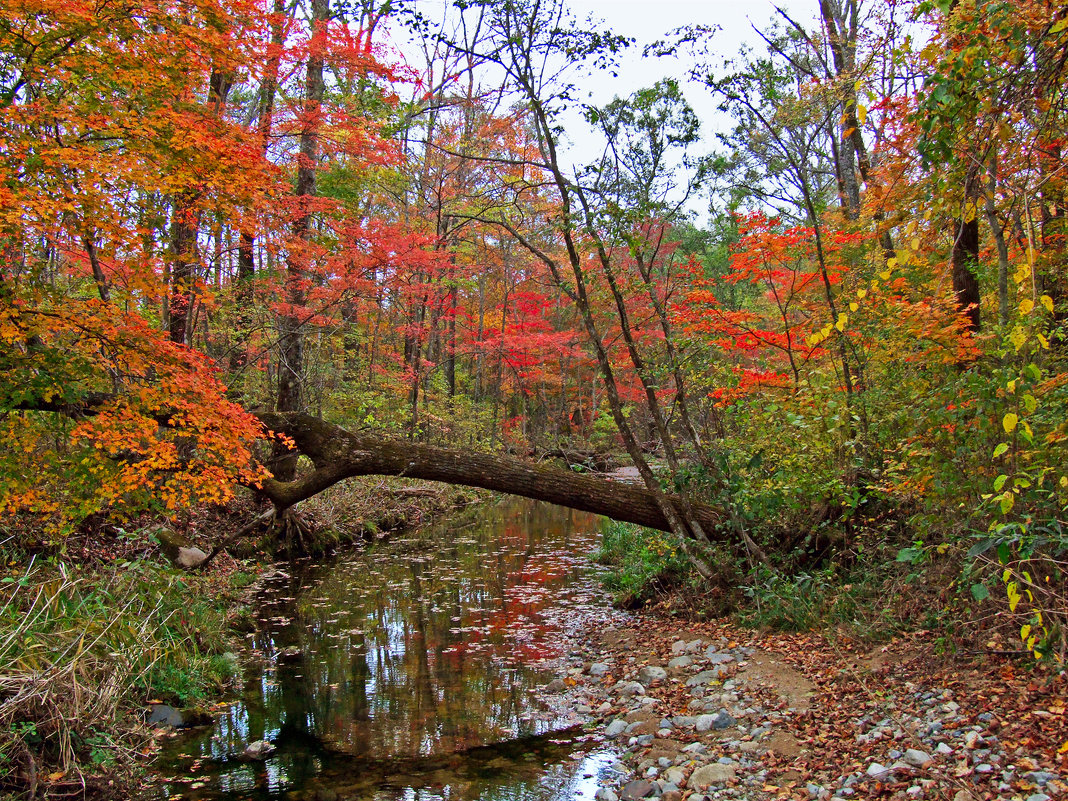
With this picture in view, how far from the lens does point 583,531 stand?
14766 mm

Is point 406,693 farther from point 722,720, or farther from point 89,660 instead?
point 722,720

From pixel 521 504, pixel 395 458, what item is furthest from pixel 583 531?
pixel 395 458

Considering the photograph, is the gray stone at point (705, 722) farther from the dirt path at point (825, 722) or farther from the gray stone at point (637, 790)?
the gray stone at point (637, 790)

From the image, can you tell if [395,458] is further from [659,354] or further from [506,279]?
[506,279]

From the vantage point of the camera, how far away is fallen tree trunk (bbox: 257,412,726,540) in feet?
24.5

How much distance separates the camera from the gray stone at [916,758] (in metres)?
3.44

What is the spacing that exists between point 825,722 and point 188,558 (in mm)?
7978

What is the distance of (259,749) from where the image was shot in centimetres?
495

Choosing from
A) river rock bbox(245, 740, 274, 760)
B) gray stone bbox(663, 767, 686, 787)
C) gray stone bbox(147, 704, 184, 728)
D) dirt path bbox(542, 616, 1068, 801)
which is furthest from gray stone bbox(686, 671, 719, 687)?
gray stone bbox(147, 704, 184, 728)

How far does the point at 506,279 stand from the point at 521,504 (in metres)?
7.98

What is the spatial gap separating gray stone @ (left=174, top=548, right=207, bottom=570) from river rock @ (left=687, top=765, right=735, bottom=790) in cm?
719

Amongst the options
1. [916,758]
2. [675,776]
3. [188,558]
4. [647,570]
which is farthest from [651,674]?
[188,558]

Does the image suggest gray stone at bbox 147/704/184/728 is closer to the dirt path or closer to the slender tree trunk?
the dirt path

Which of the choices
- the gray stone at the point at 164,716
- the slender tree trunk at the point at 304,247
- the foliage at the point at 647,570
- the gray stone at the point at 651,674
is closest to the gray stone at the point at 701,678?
the gray stone at the point at 651,674
